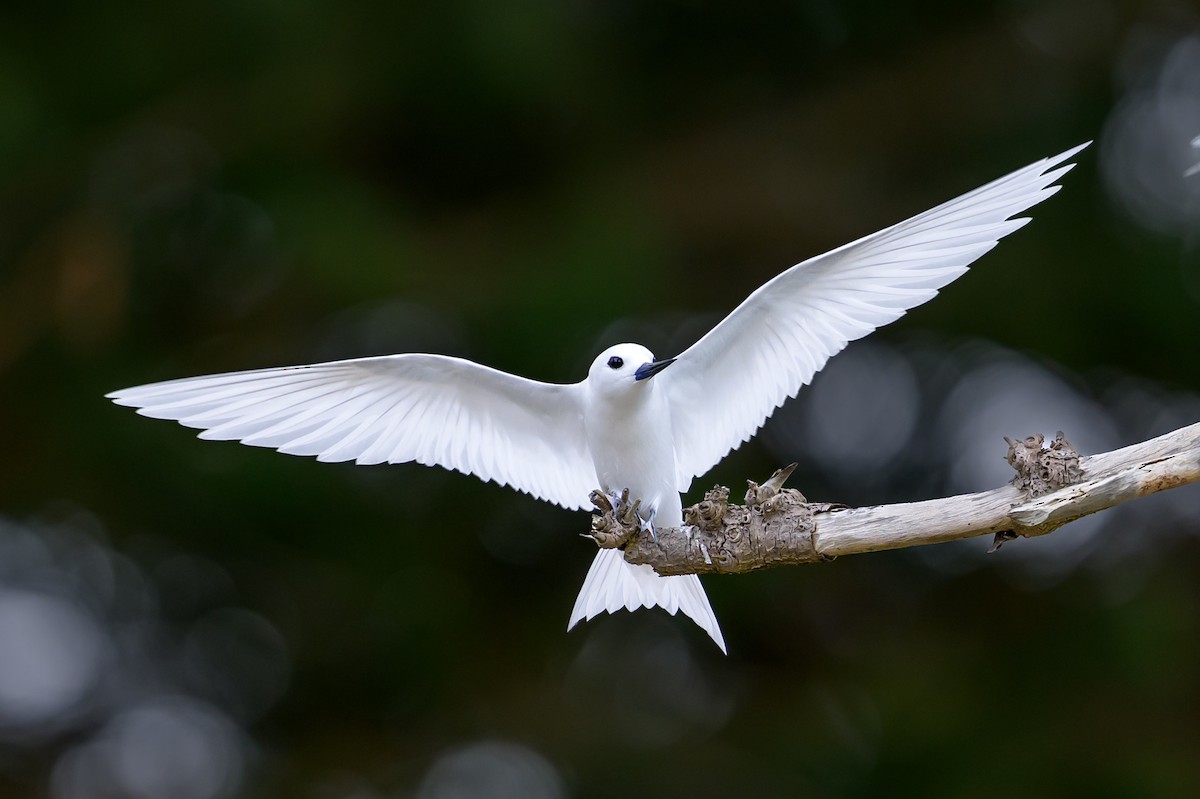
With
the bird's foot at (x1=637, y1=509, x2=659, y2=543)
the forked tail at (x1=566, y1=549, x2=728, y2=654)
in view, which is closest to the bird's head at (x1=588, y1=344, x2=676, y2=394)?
the bird's foot at (x1=637, y1=509, x2=659, y2=543)

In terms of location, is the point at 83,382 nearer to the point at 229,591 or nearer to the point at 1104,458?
the point at 229,591

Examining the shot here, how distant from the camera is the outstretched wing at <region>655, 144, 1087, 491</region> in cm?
380

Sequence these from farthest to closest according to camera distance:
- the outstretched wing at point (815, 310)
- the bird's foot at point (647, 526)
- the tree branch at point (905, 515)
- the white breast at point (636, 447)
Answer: the white breast at point (636, 447)
the bird's foot at point (647, 526)
the outstretched wing at point (815, 310)
the tree branch at point (905, 515)

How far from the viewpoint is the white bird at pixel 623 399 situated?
3996 millimetres

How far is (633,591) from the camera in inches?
182

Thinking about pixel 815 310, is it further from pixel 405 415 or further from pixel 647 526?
pixel 405 415

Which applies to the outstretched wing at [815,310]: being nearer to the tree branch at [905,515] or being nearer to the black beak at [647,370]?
the black beak at [647,370]

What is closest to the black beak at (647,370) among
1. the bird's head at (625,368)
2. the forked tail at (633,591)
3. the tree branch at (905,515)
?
the bird's head at (625,368)

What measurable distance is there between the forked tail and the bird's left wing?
370 mm

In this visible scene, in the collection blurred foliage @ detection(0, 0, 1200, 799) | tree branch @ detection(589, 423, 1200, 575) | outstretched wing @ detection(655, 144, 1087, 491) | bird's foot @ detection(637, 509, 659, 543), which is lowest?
tree branch @ detection(589, 423, 1200, 575)

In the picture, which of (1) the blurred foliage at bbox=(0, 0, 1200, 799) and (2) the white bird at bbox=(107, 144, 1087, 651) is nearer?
(2) the white bird at bbox=(107, 144, 1087, 651)

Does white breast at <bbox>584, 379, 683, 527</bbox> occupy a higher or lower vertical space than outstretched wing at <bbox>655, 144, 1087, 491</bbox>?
lower

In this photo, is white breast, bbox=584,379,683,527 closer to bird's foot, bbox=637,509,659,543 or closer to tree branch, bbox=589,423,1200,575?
bird's foot, bbox=637,509,659,543

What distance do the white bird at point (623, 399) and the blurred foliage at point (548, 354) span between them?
2.25m
